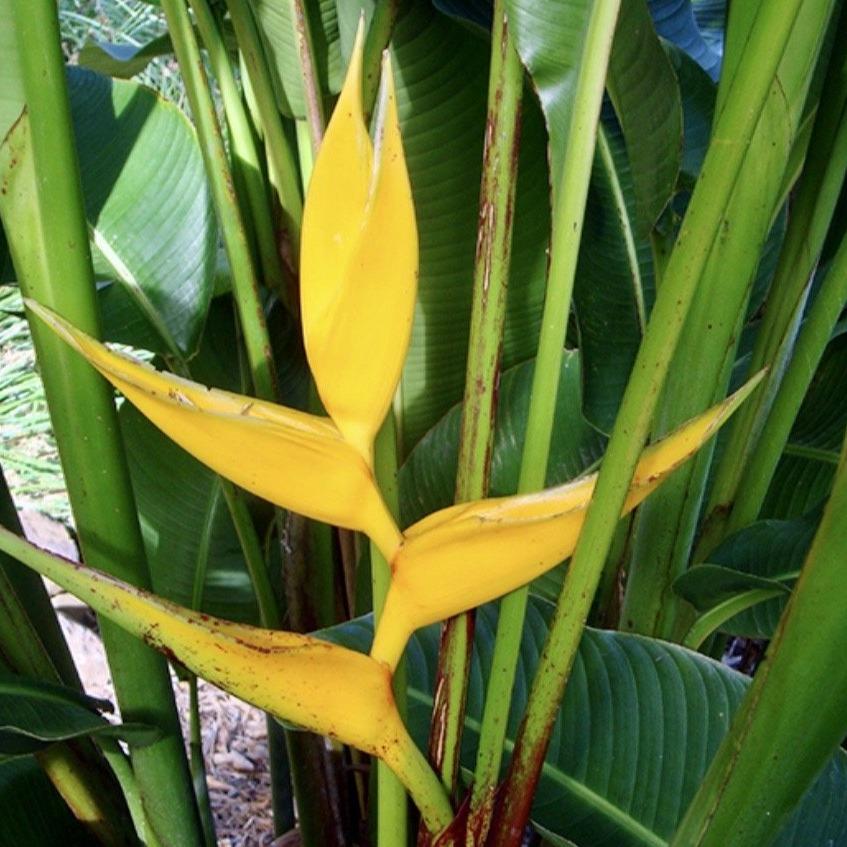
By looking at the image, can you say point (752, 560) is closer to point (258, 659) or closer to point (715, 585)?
point (715, 585)

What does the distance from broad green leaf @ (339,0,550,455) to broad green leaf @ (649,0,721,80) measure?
0.18 metres

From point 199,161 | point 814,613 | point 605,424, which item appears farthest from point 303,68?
point 814,613

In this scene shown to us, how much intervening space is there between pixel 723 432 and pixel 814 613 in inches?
14.5

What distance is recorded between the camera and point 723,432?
0.63 metres

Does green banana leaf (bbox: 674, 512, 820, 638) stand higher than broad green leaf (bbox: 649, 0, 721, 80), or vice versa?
broad green leaf (bbox: 649, 0, 721, 80)

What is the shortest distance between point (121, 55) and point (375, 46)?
0.47 meters

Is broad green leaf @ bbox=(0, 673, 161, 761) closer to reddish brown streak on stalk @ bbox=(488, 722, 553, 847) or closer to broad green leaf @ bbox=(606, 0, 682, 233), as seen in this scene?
reddish brown streak on stalk @ bbox=(488, 722, 553, 847)

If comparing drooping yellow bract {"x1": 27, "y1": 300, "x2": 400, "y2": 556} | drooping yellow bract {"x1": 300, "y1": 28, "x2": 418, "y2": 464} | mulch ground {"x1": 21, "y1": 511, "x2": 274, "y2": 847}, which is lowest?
mulch ground {"x1": 21, "y1": 511, "x2": 274, "y2": 847}

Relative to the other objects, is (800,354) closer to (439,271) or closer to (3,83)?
(439,271)

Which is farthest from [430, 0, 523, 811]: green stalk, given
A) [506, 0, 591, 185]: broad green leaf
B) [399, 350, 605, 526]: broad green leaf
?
[399, 350, 605, 526]: broad green leaf

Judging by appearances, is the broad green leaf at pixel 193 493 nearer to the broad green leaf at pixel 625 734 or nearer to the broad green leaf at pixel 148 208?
the broad green leaf at pixel 148 208

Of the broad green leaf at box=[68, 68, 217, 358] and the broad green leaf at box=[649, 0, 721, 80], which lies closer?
the broad green leaf at box=[68, 68, 217, 358]

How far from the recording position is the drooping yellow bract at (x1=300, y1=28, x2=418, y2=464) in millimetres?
284

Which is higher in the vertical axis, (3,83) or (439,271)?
(3,83)
